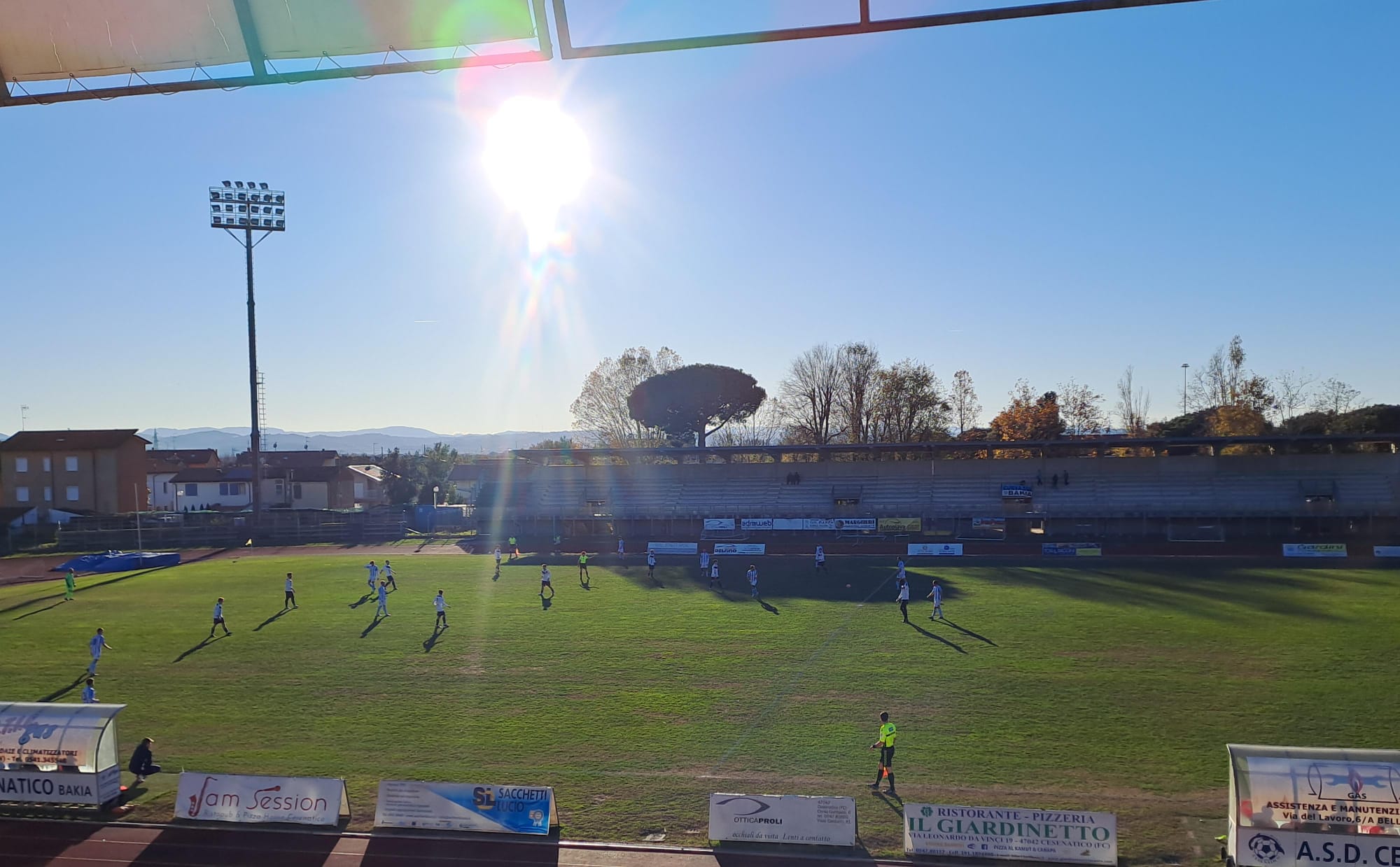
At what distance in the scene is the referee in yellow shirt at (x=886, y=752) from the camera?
14.6 meters

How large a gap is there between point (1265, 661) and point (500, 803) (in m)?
19.5

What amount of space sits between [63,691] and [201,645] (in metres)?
4.74

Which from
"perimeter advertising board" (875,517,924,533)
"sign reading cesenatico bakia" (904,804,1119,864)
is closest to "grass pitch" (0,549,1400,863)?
"sign reading cesenatico bakia" (904,804,1119,864)

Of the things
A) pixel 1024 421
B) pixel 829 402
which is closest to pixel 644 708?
pixel 829 402

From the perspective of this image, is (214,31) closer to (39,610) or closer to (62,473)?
(39,610)

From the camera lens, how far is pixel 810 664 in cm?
2258

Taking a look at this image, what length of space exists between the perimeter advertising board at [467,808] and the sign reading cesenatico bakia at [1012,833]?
19.1ft

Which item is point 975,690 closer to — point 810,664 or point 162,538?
point 810,664

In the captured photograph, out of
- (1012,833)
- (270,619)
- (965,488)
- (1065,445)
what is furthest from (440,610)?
(1065,445)

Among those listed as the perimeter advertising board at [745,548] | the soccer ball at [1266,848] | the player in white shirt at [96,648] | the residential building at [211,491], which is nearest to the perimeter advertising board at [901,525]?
the perimeter advertising board at [745,548]

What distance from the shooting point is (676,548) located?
4759 centimetres

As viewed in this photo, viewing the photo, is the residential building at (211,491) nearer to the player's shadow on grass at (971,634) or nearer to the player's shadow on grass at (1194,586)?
the player's shadow on grass at (1194,586)

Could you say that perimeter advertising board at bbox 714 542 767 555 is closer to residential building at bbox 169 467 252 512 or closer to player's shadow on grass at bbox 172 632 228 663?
player's shadow on grass at bbox 172 632 228 663

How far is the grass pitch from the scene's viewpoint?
1511 centimetres
